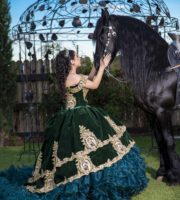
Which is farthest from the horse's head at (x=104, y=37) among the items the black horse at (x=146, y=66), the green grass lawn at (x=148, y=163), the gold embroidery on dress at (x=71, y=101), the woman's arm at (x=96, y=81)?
the green grass lawn at (x=148, y=163)

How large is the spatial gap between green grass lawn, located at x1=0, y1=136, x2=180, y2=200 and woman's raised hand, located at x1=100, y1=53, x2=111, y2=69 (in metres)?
1.47

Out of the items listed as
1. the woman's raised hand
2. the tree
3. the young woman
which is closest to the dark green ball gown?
the young woman

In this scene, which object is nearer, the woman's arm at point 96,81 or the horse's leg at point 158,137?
A: the woman's arm at point 96,81

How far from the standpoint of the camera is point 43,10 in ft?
23.0

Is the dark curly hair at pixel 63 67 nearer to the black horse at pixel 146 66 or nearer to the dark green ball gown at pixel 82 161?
the dark green ball gown at pixel 82 161

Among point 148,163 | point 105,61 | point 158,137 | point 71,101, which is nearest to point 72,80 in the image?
point 71,101

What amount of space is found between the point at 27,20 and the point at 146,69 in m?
2.40

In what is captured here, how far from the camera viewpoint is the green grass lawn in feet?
17.4

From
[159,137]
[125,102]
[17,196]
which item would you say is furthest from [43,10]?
[125,102]

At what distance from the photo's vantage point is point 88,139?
4.83m

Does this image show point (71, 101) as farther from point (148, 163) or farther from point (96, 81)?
point (148, 163)

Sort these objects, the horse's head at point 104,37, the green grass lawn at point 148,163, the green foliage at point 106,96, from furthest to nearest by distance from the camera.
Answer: the green foliage at point 106,96 → the horse's head at point 104,37 → the green grass lawn at point 148,163

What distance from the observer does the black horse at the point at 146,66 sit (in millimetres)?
5473

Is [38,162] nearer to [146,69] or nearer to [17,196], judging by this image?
[17,196]
